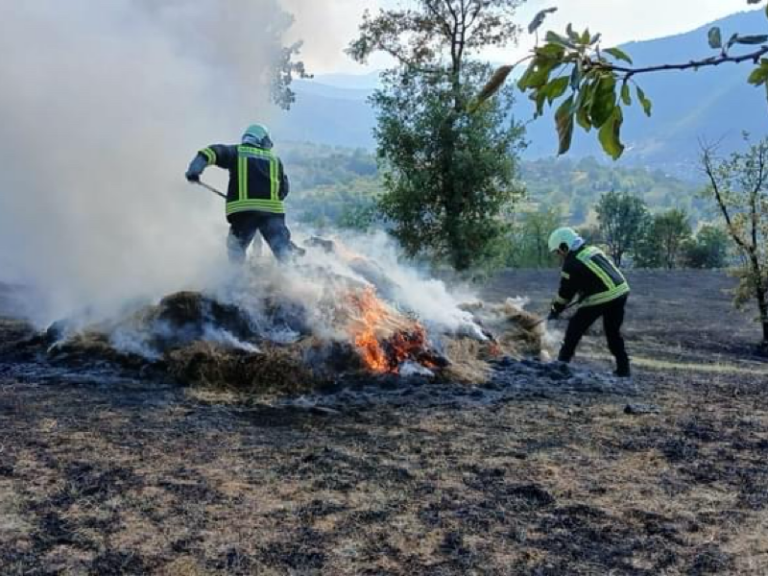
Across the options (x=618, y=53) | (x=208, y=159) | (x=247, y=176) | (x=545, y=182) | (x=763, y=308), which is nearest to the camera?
(x=618, y=53)

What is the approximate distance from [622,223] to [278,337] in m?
30.5

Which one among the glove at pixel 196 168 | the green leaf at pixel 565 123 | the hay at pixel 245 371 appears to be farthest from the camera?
the glove at pixel 196 168

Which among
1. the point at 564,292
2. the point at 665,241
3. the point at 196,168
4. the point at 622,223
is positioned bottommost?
the point at 564,292

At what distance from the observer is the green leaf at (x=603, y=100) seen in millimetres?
1535

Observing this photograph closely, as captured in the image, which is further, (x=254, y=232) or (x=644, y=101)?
(x=254, y=232)

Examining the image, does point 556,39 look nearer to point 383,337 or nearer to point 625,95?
point 625,95

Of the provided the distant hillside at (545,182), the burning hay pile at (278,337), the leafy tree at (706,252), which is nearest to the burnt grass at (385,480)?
the burning hay pile at (278,337)

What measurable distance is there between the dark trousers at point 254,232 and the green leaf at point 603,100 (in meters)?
7.04

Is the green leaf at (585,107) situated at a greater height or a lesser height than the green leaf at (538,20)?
lesser

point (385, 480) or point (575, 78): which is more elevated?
point (575, 78)

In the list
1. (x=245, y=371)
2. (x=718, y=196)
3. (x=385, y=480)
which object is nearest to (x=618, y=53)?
(x=385, y=480)

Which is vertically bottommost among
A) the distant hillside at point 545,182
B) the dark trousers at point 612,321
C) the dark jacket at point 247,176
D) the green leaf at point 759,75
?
the dark trousers at point 612,321

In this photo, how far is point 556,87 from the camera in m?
1.49

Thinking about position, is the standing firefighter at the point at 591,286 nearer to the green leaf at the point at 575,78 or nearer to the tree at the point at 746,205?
the tree at the point at 746,205
